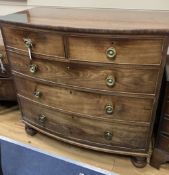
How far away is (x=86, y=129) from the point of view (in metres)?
1.40

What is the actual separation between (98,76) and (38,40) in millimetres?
369

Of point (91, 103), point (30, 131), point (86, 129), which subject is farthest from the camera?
point (30, 131)

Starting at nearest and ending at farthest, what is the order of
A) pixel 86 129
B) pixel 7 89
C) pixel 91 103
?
pixel 91 103, pixel 86 129, pixel 7 89

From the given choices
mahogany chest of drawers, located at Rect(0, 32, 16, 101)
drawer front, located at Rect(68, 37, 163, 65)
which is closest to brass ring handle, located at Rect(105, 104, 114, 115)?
drawer front, located at Rect(68, 37, 163, 65)

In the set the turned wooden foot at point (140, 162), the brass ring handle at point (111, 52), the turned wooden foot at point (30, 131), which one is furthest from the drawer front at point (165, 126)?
the turned wooden foot at point (30, 131)

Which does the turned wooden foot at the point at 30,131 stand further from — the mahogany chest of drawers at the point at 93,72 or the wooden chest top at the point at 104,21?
the wooden chest top at the point at 104,21

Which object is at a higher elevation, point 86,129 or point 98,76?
point 98,76

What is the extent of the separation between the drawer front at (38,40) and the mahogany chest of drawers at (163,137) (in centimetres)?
59

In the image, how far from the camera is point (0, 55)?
1.64 metres

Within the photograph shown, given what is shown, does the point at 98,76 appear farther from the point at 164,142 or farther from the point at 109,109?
the point at 164,142

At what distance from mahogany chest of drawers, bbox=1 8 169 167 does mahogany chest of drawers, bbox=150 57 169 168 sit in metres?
0.09

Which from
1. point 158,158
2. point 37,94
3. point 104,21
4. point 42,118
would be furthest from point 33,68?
point 158,158

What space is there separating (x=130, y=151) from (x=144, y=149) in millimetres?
83

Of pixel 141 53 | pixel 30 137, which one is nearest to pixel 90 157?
pixel 30 137
